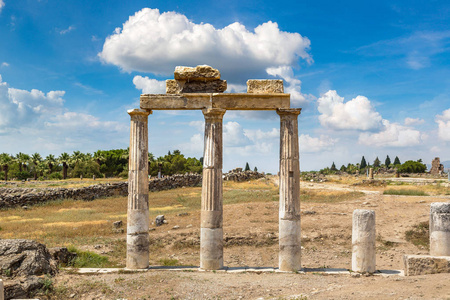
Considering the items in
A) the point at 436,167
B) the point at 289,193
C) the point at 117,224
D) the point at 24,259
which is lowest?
the point at 117,224

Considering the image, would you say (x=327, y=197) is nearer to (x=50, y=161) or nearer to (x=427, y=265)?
(x=427, y=265)

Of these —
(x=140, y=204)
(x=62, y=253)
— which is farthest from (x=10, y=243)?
(x=140, y=204)

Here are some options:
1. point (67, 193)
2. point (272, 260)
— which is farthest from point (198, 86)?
point (67, 193)

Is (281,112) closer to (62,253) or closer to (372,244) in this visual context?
(372,244)

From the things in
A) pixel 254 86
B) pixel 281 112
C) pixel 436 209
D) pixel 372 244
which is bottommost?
pixel 372 244

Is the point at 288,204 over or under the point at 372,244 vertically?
over

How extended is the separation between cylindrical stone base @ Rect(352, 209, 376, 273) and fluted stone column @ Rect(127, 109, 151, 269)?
6875 millimetres

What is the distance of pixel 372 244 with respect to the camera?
12.3 metres

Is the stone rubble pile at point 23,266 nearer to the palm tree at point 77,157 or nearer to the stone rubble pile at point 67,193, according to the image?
the stone rubble pile at point 67,193

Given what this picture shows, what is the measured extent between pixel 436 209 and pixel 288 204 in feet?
16.0

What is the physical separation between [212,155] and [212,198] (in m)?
1.43

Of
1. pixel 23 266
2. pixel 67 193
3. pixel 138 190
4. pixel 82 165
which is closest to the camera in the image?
pixel 23 266

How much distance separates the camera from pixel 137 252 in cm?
1273

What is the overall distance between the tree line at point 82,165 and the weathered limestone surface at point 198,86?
174 ft
